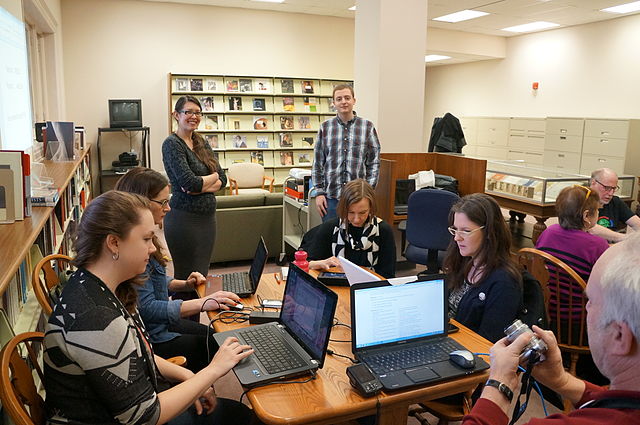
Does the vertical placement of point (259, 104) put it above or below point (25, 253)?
above

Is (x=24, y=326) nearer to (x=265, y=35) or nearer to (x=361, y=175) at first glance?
(x=361, y=175)

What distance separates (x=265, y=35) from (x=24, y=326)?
22.1ft

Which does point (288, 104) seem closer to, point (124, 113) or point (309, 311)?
point (124, 113)

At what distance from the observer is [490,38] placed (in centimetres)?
918

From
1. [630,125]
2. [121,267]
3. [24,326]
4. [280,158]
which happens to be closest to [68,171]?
[24,326]

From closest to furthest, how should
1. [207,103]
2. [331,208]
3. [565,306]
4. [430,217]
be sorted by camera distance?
[565,306]
[430,217]
[331,208]
[207,103]

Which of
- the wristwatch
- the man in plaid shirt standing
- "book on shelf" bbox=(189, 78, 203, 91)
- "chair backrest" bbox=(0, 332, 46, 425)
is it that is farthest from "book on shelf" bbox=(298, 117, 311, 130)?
the wristwatch

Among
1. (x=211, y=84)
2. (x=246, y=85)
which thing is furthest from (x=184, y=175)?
(x=246, y=85)

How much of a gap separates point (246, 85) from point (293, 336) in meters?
6.52

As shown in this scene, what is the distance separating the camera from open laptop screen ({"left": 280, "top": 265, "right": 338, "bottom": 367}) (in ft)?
4.88

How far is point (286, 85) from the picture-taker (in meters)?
7.88

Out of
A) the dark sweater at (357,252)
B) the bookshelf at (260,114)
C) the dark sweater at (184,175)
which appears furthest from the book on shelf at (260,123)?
the dark sweater at (357,252)

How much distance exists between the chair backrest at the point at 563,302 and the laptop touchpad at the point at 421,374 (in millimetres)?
1224

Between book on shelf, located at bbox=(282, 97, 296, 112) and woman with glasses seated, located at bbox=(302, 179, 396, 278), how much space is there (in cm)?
547
